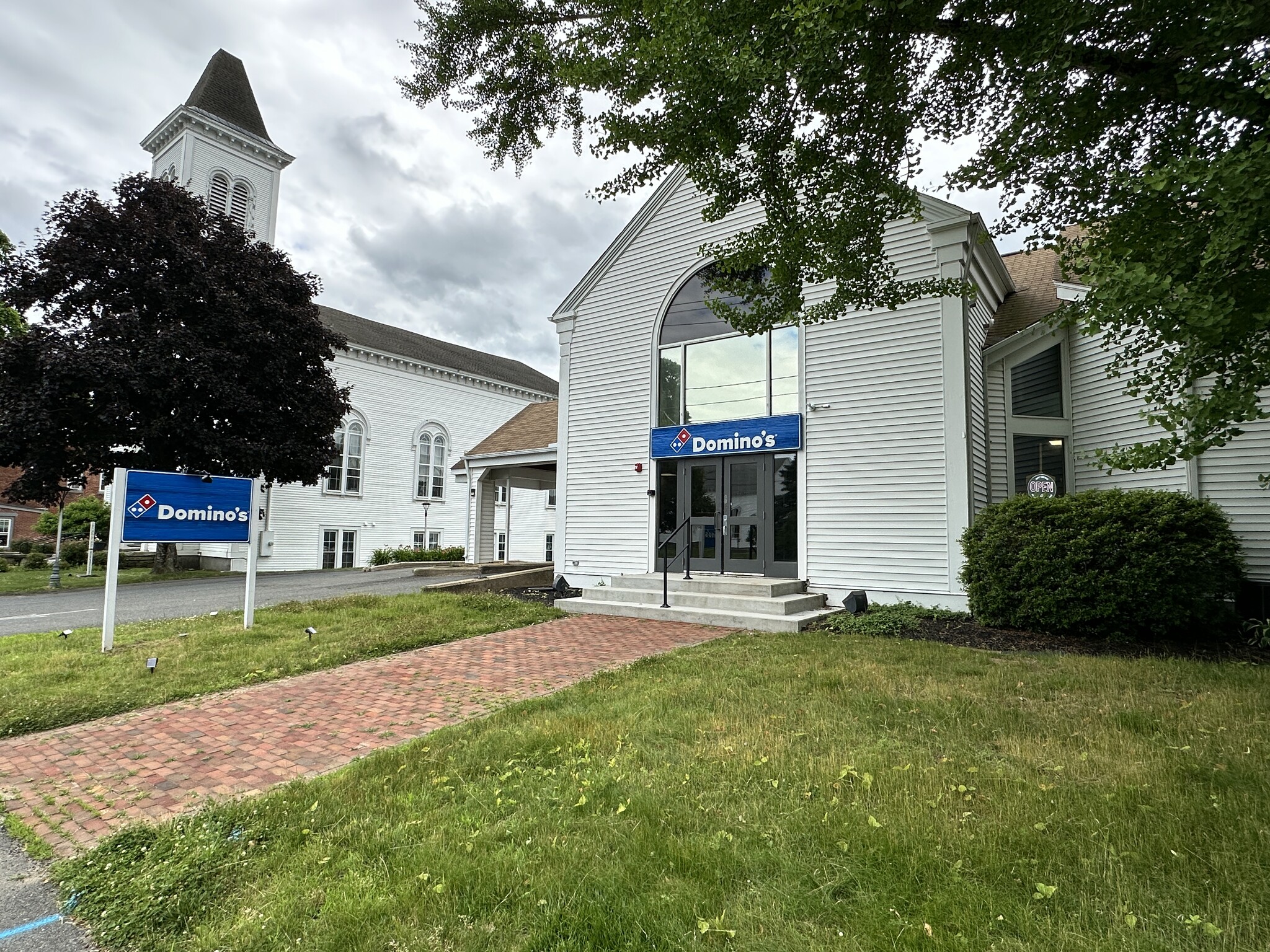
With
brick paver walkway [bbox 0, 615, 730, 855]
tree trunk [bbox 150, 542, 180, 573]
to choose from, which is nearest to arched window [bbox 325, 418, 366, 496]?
tree trunk [bbox 150, 542, 180, 573]

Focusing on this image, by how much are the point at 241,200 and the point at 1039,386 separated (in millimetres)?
30159

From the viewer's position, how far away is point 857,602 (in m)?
9.79

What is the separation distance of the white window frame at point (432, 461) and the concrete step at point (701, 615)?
1937cm

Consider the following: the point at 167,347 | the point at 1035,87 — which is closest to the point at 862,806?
the point at 1035,87

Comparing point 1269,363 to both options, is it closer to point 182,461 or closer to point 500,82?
point 500,82

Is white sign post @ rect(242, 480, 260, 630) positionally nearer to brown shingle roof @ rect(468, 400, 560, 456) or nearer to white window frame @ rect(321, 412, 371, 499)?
brown shingle roof @ rect(468, 400, 560, 456)

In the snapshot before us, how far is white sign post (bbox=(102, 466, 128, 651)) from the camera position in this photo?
23.8 feet

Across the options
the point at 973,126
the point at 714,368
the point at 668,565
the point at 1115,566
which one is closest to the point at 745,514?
the point at 668,565

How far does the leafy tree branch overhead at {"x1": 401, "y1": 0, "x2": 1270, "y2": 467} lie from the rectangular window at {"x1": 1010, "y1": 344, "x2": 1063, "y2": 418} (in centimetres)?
223

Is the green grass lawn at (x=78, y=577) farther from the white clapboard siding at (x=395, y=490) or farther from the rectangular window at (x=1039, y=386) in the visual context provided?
the rectangular window at (x=1039, y=386)

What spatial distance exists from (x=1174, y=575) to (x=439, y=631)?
8.73 metres

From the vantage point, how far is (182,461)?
54.5 ft

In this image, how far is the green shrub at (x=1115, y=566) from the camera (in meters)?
7.04

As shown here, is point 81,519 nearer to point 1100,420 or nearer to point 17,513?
point 17,513
